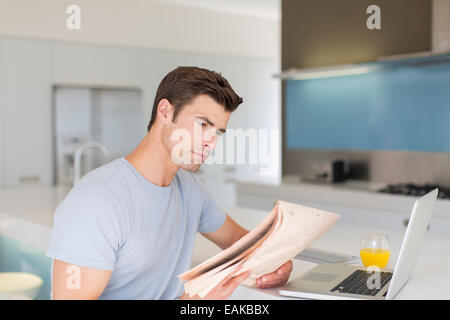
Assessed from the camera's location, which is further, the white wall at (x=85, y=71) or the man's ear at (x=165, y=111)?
the white wall at (x=85, y=71)

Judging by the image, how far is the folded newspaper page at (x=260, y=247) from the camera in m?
0.73

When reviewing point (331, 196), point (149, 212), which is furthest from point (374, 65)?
point (149, 212)

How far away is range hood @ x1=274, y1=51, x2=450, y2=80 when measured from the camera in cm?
258

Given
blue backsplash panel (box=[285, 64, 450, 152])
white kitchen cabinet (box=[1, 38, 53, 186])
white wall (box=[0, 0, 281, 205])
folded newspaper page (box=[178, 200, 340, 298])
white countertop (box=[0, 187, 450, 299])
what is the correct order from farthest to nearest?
white kitchen cabinet (box=[1, 38, 53, 186])
white wall (box=[0, 0, 281, 205])
blue backsplash panel (box=[285, 64, 450, 152])
white countertop (box=[0, 187, 450, 299])
folded newspaper page (box=[178, 200, 340, 298])

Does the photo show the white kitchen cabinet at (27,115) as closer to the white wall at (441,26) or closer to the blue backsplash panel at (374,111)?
the blue backsplash panel at (374,111)

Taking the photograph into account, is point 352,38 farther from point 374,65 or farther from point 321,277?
point 374,65

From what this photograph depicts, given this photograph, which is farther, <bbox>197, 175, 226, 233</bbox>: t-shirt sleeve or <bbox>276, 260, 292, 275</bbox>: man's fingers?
<bbox>197, 175, 226, 233</bbox>: t-shirt sleeve

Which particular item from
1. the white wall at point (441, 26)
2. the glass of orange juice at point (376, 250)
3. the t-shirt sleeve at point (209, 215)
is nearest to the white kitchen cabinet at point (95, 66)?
the white wall at point (441, 26)

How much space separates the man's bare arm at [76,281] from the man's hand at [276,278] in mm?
314

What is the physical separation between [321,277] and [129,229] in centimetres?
42

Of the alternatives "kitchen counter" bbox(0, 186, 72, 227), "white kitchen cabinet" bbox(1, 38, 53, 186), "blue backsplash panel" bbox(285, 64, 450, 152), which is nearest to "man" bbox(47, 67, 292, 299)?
"kitchen counter" bbox(0, 186, 72, 227)

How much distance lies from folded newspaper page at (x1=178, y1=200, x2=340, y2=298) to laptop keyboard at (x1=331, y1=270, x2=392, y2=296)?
179 millimetres

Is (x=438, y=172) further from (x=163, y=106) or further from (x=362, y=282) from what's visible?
(x=163, y=106)

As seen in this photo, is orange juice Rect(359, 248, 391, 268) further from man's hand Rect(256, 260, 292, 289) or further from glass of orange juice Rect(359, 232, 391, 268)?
man's hand Rect(256, 260, 292, 289)
